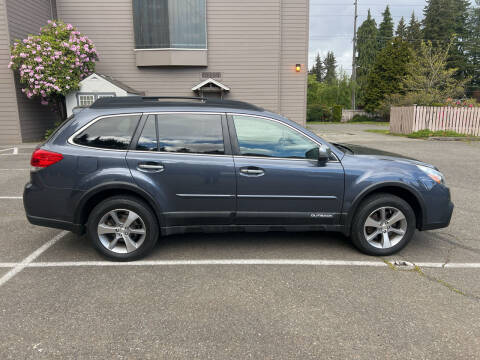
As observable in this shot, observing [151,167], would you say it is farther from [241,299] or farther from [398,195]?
[398,195]

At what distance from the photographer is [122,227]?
3688mm

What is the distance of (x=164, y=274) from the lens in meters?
3.46

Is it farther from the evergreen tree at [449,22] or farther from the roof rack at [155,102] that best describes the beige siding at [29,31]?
the evergreen tree at [449,22]

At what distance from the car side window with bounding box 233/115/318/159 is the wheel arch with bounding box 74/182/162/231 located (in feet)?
3.82

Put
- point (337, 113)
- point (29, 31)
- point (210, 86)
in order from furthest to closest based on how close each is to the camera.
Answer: point (337, 113) → point (210, 86) → point (29, 31)

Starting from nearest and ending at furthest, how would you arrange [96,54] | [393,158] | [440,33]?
[393,158], [96,54], [440,33]

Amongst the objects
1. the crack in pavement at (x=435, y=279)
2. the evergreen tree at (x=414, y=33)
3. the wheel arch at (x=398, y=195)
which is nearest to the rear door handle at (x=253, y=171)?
the wheel arch at (x=398, y=195)

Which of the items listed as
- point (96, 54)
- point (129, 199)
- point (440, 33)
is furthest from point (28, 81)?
point (440, 33)

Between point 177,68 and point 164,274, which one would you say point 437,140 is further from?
point 164,274

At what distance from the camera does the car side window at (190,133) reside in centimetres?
371

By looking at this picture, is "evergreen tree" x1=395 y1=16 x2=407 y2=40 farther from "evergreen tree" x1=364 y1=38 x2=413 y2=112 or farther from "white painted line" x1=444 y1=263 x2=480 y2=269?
"white painted line" x1=444 y1=263 x2=480 y2=269

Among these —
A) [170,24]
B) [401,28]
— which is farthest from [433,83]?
[401,28]

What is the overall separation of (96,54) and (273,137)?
1462cm

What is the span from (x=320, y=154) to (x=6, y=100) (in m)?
15.3
